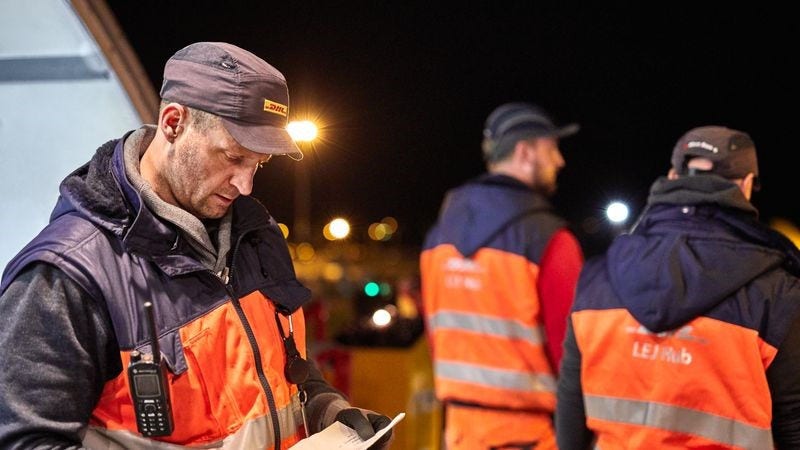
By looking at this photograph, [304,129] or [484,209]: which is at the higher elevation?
[304,129]

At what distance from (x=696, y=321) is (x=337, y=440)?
135 centimetres

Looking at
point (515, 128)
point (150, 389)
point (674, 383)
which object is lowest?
point (674, 383)

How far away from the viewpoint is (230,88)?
5.63 ft

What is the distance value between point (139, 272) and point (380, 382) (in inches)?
148

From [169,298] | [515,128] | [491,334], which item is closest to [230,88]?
[169,298]

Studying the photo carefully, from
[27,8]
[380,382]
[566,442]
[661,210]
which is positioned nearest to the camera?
[27,8]

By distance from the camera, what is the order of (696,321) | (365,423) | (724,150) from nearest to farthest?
(365,423), (696,321), (724,150)

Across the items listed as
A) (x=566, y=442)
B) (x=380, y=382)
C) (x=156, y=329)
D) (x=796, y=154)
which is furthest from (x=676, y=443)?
(x=796, y=154)

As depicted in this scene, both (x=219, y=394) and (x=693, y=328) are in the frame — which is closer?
(x=219, y=394)

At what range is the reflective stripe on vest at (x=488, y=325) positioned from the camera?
3393 millimetres

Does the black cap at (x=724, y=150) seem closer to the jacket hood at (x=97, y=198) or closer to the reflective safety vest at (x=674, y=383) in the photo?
the reflective safety vest at (x=674, y=383)

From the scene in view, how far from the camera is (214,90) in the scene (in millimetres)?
1714

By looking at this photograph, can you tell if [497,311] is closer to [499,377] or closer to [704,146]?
[499,377]

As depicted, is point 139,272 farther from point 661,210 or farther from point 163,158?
point 661,210
